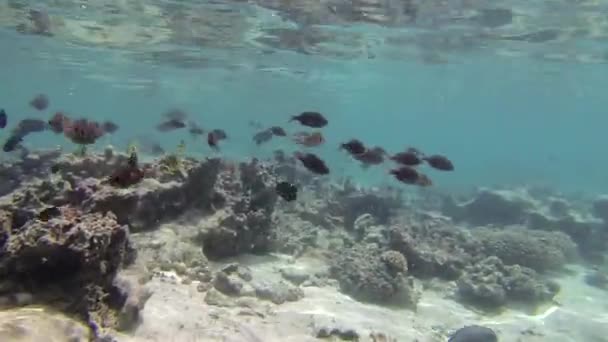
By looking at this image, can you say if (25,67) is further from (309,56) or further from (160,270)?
(160,270)

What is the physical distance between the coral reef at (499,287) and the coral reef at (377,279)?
5.60ft

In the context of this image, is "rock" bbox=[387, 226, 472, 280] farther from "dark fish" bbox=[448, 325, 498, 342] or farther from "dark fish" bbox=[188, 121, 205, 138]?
"dark fish" bbox=[188, 121, 205, 138]

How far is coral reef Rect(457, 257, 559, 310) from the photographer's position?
11734mm

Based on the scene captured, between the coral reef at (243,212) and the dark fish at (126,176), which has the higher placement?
the dark fish at (126,176)

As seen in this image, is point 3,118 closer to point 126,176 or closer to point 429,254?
point 126,176

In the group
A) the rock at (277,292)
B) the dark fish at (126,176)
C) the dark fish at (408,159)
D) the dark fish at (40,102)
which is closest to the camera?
the dark fish at (126,176)

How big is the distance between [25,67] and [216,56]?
75.3 ft

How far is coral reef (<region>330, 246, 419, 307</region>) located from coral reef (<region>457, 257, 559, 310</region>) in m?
1.71

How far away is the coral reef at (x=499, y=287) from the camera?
38.5ft

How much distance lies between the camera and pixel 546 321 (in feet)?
36.8

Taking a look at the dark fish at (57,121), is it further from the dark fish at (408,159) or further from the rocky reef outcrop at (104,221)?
the dark fish at (408,159)

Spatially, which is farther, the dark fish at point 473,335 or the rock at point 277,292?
the rock at point 277,292

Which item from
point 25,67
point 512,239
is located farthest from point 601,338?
point 25,67

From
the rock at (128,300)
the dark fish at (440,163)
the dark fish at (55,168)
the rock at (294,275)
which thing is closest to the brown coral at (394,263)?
the rock at (294,275)
